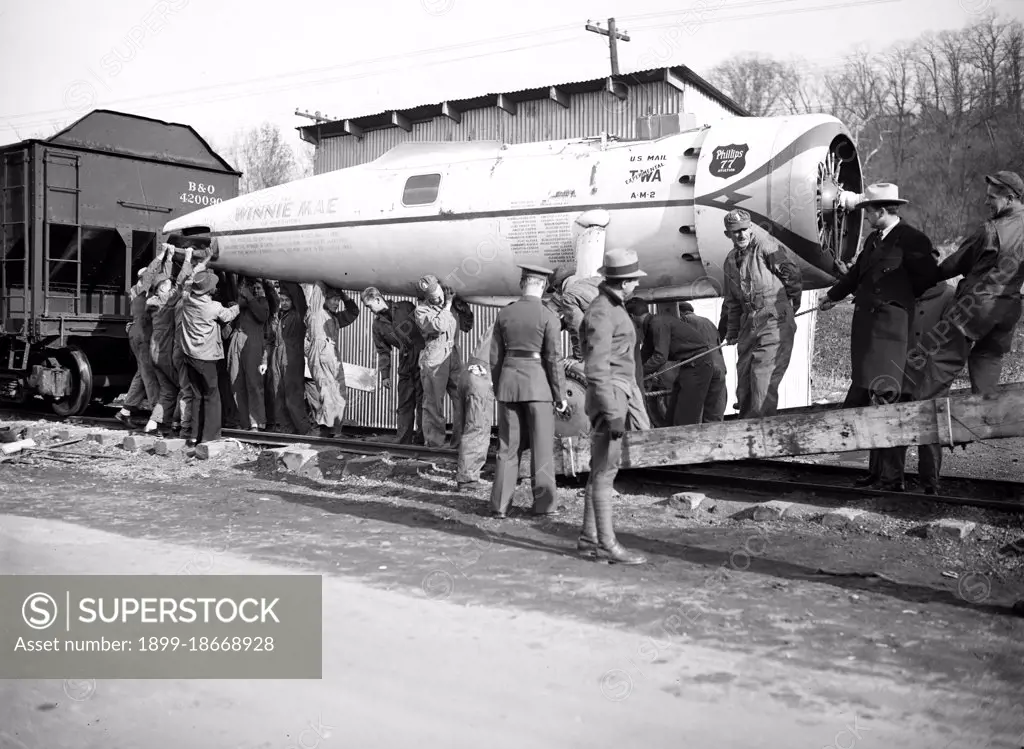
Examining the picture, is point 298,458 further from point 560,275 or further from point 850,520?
point 850,520

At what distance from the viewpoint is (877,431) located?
6.08 m

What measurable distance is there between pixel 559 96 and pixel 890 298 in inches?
506

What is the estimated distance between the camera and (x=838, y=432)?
20.5 ft

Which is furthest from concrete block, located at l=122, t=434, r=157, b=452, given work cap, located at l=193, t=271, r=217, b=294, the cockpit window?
the cockpit window

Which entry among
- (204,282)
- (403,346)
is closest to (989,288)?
(403,346)

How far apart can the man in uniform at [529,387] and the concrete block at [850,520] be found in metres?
2.06

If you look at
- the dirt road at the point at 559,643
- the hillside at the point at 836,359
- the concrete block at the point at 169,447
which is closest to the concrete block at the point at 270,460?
the concrete block at the point at 169,447

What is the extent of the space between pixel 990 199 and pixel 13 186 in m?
12.6

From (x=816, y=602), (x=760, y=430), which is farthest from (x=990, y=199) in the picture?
(x=816, y=602)

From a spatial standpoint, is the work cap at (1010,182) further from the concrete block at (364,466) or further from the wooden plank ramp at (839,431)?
the concrete block at (364,466)

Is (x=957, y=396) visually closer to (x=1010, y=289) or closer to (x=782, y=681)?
(x=1010, y=289)

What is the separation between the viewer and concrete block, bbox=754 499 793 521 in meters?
6.97

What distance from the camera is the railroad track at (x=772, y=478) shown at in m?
7.21

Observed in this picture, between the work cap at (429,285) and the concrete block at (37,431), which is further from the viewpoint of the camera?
the concrete block at (37,431)
